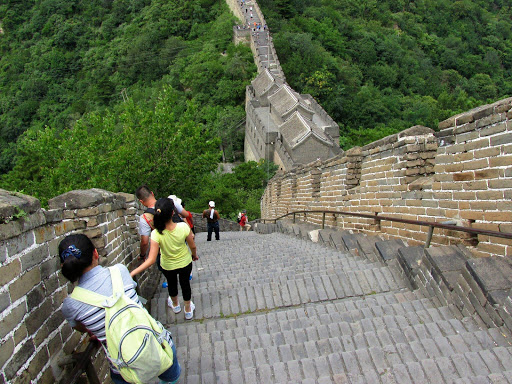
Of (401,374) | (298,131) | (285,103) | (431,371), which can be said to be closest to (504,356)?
(431,371)

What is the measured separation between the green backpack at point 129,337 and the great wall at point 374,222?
33cm

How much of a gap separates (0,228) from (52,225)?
69 cm

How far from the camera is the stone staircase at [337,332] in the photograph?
2.51 m

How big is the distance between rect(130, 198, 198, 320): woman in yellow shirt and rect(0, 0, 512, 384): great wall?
295 millimetres

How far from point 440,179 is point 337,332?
220cm

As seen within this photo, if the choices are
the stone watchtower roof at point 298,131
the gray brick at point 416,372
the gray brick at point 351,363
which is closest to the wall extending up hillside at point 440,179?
the gray brick at point 416,372

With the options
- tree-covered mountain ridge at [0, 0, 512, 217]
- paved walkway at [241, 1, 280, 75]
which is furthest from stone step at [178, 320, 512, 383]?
paved walkway at [241, 1, 280, 75]

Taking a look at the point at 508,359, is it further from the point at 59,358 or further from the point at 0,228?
the point at 0,228

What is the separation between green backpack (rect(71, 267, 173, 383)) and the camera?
80.9 inches

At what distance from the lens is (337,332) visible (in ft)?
10.0

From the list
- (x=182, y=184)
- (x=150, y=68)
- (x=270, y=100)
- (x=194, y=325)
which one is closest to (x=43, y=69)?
(x=150, y=68)

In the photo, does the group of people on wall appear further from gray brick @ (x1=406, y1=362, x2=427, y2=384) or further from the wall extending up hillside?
the wall extending up hillside

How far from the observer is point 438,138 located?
4.24 metres

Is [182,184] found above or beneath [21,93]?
beneath
